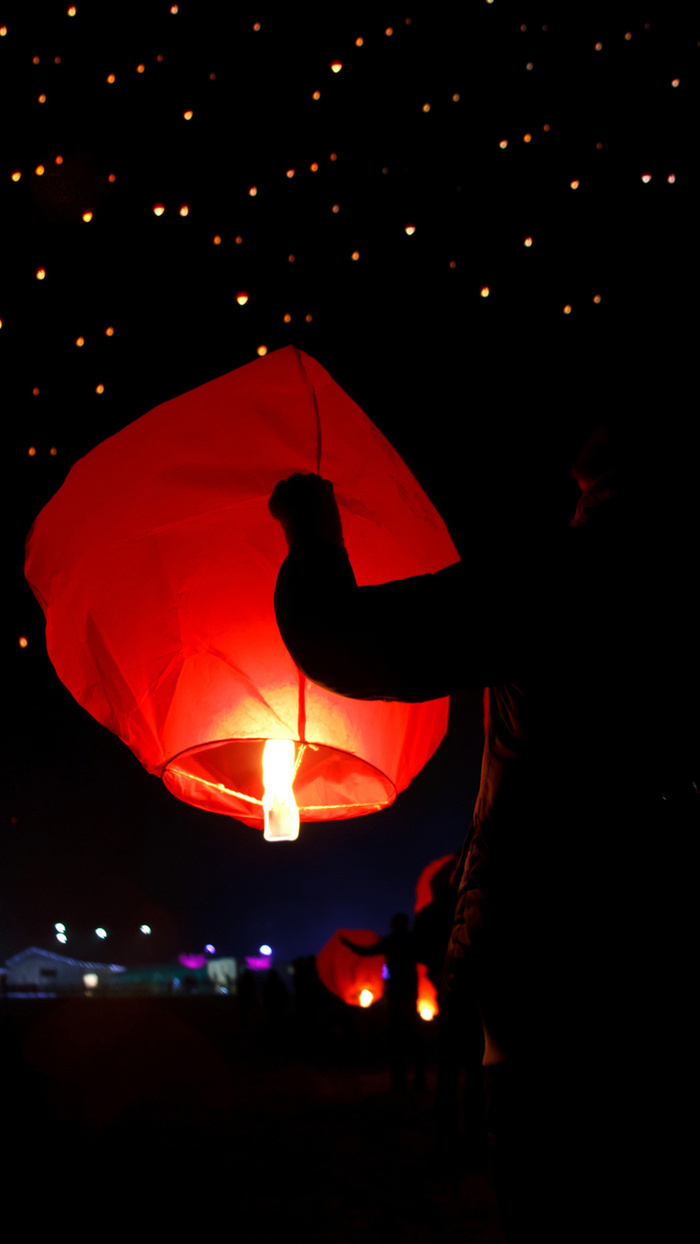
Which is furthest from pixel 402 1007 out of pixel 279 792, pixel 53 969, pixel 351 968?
pixel 53 969

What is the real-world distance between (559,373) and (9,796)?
18.1m

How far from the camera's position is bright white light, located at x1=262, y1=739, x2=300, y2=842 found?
43.7 inches

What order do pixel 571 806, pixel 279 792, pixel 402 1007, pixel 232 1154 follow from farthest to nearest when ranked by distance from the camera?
pixel 402 1007 → pixel 232 1154 → pixel 279 792 → pixel 571 806

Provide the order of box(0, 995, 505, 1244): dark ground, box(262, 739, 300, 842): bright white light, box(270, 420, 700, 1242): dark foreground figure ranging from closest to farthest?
box(270, 420, 700, 1242): dark foreground figure
box(262, 739, 300, 842): bright white light
box(0, 995, 505, 1244): dark ground

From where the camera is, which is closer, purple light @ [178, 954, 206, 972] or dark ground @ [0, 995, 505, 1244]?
dark ground @ [0, 995, 505, 1244]

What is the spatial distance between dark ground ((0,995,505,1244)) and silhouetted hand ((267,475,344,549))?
307 centimetres

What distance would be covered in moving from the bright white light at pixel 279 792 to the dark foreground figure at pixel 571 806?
1.22 feet

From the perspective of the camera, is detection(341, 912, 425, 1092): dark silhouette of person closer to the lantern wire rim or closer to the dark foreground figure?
the lantern wire rim

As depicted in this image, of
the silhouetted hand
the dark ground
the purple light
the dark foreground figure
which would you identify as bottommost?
the dark ground

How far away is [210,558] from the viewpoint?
1.15 m

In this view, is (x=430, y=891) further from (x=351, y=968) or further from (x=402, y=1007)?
(x=351, y=968)

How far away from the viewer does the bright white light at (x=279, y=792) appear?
111 cm

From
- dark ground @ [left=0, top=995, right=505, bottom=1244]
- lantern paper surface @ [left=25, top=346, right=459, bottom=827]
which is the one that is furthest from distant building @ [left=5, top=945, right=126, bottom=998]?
lantern paper surface @ [left=25, top=346, right=459, bottom=827]

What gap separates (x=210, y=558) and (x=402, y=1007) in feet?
21.1
